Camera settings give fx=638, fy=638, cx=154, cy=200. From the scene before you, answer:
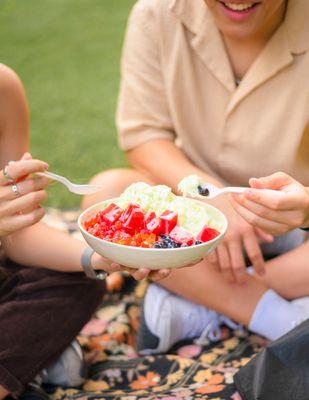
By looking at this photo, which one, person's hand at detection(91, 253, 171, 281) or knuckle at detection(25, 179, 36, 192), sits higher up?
knuckle at detection(25, 179, 36, 192)

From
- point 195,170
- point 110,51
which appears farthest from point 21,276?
point 110,51

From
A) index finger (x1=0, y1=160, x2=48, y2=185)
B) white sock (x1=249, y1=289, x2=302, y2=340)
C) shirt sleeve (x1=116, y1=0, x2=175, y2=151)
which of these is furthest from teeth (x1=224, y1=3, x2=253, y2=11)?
white sock (x1=249, y1=289, x2=302, y2=340)

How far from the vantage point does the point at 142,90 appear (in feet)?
6.07

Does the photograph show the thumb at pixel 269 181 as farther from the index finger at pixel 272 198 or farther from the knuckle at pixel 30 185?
the knuckle at pixel 30 185

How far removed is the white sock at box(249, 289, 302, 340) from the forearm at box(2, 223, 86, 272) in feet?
1.55

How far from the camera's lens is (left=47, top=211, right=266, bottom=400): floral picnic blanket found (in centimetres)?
139

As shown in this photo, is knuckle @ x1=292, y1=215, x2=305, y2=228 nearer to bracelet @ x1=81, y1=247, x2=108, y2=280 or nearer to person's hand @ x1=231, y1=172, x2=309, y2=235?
person's hand @ x1=231, y1=172, x2=309, y2=235

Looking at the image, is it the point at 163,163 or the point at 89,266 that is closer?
the point at 89,266

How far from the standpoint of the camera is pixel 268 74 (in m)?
A: 1.64

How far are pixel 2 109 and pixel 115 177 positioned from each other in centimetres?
39

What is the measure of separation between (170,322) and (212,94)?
625 millimetres

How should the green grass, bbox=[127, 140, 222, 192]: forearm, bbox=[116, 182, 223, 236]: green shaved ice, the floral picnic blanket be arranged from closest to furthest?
bbox=[116, 182, 223, 236]: green shaved ice → the floral picnic blanket → bbox=[127, 140, 222, 192]: forearm → the green grass

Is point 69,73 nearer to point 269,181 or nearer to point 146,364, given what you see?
point 146,364

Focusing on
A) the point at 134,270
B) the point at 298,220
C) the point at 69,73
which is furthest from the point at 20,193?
the point at 69,73
